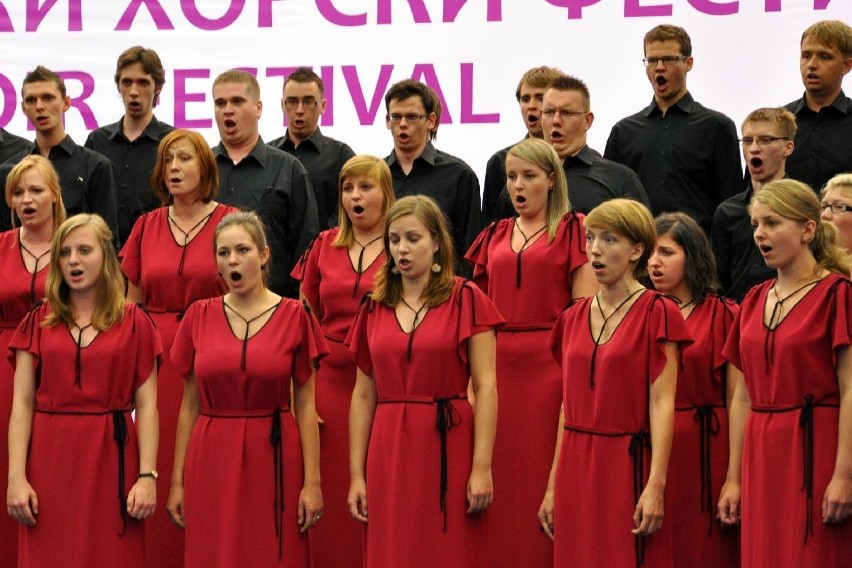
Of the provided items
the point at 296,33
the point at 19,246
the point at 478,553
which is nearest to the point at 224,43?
the point at 296,33

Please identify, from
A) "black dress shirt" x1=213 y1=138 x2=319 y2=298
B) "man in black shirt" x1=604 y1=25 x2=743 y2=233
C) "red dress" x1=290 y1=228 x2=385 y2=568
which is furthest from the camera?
"man in black shirt" x1=604 y1=25 x2=743 y2=233

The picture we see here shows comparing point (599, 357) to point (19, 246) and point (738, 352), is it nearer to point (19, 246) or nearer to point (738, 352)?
point (738, 352)

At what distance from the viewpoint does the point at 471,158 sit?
7.73 m

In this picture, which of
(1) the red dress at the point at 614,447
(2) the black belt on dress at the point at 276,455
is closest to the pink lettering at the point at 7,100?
(2) the black belt on dress at the point at 276,455

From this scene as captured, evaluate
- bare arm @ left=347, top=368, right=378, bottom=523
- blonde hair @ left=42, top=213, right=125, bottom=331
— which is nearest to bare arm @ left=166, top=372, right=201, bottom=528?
blonde hair @ left=42, top=213, right=125, bottom=331

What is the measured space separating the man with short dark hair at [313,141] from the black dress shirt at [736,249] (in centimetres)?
200

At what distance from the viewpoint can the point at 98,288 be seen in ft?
17.5

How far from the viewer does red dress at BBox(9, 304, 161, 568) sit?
518cm

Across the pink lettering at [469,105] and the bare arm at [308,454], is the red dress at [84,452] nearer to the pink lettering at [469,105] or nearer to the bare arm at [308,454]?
the bare arm at [308,454]

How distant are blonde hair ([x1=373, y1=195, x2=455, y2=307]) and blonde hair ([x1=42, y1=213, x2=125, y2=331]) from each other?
3.19ft

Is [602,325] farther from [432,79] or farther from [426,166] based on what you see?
[432,79]

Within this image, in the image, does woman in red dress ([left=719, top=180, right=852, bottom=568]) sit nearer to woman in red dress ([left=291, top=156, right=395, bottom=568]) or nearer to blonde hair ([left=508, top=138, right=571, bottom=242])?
blonde hair ([left=508, top=138, right=571, bottom=242])

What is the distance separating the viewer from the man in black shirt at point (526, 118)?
22.0 feet

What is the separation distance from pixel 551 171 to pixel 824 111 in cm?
155
